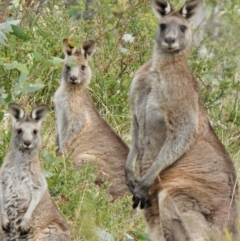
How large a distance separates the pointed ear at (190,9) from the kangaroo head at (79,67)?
2080 mm

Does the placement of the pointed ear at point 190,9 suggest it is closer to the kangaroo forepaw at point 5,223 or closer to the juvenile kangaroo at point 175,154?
the juvenile kangaroo at point 175,154

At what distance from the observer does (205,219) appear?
23.6 feet

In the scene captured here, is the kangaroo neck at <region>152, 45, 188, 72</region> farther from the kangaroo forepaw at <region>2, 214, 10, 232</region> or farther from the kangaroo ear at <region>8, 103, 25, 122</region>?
the kangaroo forepaw at <region>2, 214, 10, 232</region>

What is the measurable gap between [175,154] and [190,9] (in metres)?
1.26

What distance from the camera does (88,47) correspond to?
10.2m

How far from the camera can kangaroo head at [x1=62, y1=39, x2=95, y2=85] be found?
1002 centimetres

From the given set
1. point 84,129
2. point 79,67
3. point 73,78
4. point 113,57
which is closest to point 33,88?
point 84,129

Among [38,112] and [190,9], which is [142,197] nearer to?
[38,112]

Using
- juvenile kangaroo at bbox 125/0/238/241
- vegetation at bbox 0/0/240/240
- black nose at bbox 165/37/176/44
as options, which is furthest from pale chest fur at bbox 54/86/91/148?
black nose at bbox 165/37/176/44

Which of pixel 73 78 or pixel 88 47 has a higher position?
pixel 88 47

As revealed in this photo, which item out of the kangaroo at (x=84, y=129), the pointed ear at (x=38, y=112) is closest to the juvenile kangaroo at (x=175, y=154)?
the pointed ear at (x=38, y=112)

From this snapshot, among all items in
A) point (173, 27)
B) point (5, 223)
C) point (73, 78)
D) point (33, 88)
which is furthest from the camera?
point (73, 78)

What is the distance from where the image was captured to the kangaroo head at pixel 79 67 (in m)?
10.0

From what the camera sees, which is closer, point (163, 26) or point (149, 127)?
point (149, 127)
